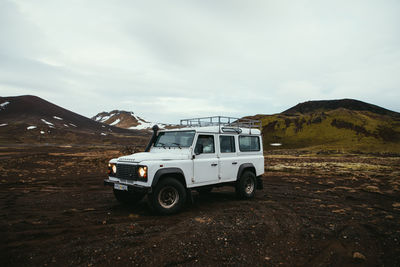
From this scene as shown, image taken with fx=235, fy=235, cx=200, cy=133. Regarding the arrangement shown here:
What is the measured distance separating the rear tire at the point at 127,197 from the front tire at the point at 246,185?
3377 mm

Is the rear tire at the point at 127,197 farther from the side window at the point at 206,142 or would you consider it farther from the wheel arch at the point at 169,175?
the side window at the point at 206,142

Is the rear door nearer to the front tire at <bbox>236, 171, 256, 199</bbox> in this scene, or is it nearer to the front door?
the front door

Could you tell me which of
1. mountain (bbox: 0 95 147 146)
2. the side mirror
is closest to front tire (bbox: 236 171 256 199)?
the side mirror

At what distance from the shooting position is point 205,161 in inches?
281

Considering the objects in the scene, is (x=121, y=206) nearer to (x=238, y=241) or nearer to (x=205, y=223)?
(x=205, y=223)

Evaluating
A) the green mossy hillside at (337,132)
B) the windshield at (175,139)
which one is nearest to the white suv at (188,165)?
the windshield at (175,139)

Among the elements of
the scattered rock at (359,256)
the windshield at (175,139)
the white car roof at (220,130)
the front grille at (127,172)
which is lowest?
the scattered rock at (359,256)

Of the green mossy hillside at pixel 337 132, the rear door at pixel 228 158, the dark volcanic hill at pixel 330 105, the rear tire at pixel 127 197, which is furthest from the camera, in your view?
the dark volcanic hill at pixel 330 105

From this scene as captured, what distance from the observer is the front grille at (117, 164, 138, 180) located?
6.21 m

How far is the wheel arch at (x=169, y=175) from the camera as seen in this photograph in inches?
235

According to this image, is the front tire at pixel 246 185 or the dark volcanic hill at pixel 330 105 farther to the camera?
the dark volcanic hill at pixel 330 105

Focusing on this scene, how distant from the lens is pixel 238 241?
4844 mm

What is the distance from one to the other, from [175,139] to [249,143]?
120 inches

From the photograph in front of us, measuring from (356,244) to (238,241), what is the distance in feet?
7.87
